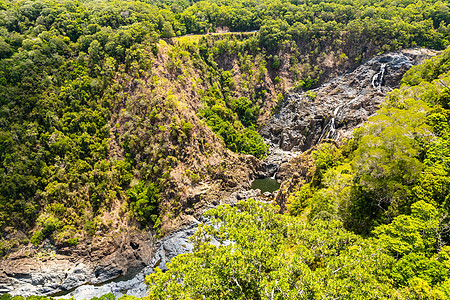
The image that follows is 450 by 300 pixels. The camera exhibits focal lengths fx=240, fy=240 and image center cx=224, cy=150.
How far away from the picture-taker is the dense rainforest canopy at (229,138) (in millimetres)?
19984

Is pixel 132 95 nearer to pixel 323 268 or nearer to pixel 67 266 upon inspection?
pixel 67 266

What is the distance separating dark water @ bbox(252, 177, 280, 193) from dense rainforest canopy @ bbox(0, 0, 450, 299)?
12.6 metres

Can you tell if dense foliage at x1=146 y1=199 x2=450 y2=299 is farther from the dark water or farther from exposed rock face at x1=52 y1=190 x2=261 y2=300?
the dark water

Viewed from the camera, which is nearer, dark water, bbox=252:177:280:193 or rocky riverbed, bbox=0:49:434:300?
rocky riverbed, bbox=0:49:434:300

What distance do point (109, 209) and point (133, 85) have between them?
36.0 meters

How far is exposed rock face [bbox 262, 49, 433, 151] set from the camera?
76.3 m

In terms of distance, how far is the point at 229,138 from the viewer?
82125mm

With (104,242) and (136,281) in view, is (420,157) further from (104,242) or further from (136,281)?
(104,242)

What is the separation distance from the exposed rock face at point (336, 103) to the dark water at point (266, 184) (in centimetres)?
1822

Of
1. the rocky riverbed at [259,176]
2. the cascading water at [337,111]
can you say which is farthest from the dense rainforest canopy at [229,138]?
the cascading water at [337,111]

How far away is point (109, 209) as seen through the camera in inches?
2288

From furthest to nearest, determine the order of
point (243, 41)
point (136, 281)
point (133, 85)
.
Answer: point (243, 41)
point (133, 85)
point (136, 281)

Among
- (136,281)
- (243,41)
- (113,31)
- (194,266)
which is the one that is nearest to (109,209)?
(136,281)

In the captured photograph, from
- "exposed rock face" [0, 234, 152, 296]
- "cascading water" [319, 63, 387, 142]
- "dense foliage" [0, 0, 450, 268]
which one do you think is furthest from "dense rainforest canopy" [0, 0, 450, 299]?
"cascading water" [319, 63, 387, 142]
